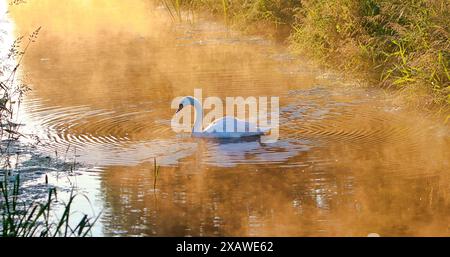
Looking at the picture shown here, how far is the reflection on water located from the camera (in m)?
6.27

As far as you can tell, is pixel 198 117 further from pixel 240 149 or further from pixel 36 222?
pixel 36 222

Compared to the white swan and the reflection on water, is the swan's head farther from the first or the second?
the white swan

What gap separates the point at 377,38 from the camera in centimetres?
1052

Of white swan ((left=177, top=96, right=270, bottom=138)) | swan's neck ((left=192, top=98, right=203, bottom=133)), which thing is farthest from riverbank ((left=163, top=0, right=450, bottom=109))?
swan's neck ((left=192, top=98, right=203, bottom=133))

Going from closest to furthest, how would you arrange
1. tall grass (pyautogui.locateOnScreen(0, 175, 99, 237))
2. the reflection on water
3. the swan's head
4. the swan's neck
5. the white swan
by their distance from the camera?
1. tall grass (pyautogui.locateOnScreen(0, 175, 99, 237))
2. the reflection on water
3. the white swan
4. the swan's neck
5. the swan's head

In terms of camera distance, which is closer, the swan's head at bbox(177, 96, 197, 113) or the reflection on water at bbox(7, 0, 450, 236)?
the reflection on water at bbox(7, 0, 450, 236)

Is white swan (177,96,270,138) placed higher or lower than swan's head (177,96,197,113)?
lower

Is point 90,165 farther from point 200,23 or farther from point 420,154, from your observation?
point 200,23

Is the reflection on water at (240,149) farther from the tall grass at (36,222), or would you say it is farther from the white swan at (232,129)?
the tall grass at (36,222)

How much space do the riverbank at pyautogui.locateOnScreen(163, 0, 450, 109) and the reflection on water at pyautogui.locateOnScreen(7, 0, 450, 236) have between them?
0.81 feet

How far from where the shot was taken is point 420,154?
776cm

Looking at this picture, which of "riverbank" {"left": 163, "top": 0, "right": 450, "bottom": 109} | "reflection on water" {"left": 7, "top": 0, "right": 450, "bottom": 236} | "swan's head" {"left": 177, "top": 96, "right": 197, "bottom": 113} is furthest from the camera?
"swan's head" {"left": 177, "top": 96, "right": 197, "bottom": 113}
